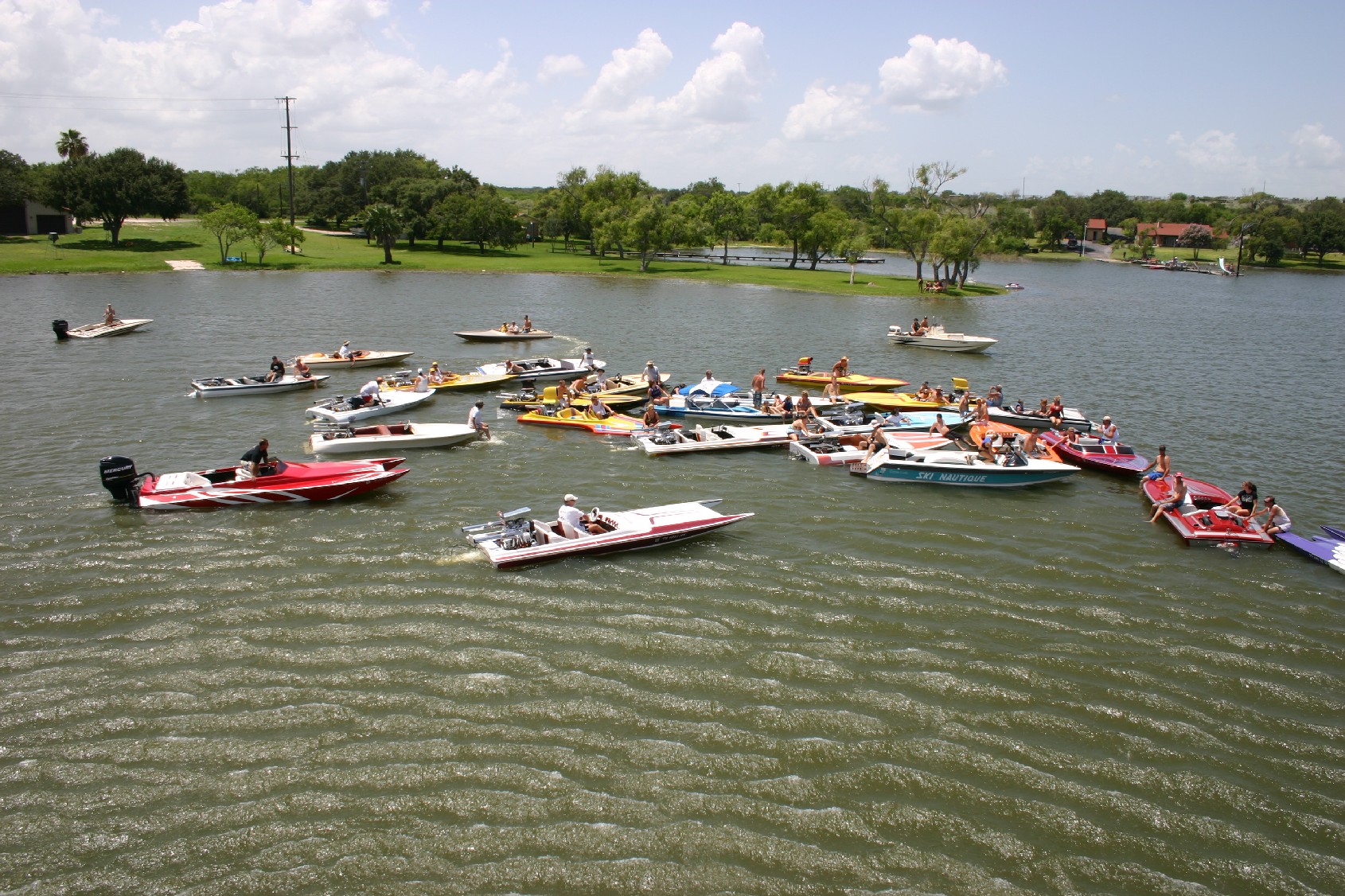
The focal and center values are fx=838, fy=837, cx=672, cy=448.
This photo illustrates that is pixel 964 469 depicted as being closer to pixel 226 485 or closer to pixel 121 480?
pixel 226 485

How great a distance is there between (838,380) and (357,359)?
24.2 m

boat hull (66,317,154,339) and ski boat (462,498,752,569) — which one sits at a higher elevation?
boat hull (66,317,154,339)

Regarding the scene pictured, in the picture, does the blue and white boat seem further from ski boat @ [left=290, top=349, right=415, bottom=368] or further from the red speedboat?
ski boat @ [left=290, top=349, right=415, bottom=368]

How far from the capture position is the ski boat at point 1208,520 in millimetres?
22125

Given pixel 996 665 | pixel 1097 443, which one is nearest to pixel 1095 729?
pixel 996 665

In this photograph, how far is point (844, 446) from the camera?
28.9 m

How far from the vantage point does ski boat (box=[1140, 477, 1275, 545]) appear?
22.1m

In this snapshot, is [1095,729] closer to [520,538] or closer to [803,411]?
[520,538]

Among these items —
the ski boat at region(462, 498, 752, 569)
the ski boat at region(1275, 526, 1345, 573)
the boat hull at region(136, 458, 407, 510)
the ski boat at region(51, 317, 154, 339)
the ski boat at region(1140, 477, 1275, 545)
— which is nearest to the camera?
the ski boat at region(462, 498, 752, 569)

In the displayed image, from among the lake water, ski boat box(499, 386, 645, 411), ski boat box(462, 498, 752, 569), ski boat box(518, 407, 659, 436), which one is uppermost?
ski boat box(499, 386, 645, 411)

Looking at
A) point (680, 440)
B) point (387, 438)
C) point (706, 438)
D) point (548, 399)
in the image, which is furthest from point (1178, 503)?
point (387, 438)

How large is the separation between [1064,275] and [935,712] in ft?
390

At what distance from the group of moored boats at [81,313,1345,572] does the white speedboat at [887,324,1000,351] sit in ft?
35.1

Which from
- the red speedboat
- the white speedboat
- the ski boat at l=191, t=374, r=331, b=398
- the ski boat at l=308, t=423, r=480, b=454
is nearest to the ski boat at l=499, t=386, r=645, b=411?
the ski boat at l=308, t=423, r=480, b=454
